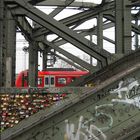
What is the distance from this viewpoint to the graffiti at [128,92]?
7309 mm

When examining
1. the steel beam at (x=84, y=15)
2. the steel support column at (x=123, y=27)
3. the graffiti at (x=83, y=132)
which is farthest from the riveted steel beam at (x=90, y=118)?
the steel beam at (x=84, y=15)

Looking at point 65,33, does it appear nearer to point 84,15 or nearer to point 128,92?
point 128,92

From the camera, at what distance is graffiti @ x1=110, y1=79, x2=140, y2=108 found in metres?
7.31

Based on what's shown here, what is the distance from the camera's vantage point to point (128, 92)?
7434 mm

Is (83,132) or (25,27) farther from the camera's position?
(25,27)

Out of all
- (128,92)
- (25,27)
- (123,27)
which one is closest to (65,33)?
(123,27)

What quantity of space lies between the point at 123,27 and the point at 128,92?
5.34m

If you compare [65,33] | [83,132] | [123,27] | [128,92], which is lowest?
[83,132]

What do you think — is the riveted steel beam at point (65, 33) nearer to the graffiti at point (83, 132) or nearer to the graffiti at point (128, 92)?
the graffiti at point (128, 92)

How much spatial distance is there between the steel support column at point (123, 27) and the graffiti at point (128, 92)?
4893 mm

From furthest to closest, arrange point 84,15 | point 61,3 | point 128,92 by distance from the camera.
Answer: point 84,15
point 61,3
point 128,92

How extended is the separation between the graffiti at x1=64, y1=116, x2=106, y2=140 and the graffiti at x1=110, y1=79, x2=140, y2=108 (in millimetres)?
656

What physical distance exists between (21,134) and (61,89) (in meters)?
2.15

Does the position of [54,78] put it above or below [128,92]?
below
